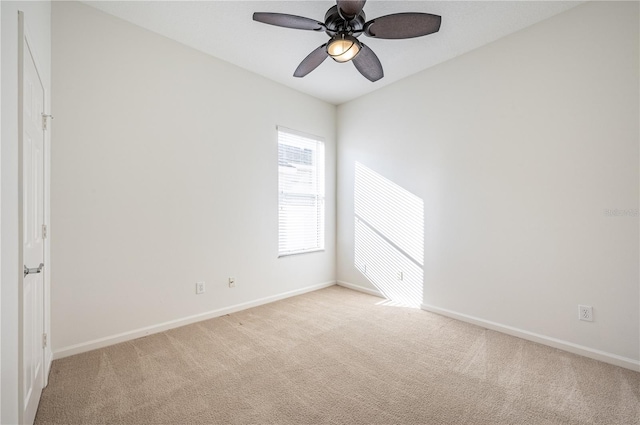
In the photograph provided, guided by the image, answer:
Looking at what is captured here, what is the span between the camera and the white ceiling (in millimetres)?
2377

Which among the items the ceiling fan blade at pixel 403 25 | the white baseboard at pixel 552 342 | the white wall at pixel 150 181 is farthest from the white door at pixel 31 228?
the white baseboard at pixel 552 342

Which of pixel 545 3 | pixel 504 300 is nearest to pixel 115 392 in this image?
pixel 504 300

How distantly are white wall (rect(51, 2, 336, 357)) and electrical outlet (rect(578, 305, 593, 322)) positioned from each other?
121 inches

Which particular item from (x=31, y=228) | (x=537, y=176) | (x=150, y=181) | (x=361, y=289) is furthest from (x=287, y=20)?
(x=361, y=289)

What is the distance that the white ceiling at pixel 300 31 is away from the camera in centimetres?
238

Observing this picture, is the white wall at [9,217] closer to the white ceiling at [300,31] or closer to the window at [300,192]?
the white ceiling at [300,31]

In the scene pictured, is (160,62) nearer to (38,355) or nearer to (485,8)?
(38,355)

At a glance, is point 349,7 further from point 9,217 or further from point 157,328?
point 157,328

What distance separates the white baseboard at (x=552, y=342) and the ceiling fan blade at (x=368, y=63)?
2.63 metres

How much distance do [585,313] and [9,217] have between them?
12.3ft

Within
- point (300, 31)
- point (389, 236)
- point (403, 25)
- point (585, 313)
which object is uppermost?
point (300, 31)

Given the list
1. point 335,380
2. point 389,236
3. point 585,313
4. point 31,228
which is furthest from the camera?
point 389,236

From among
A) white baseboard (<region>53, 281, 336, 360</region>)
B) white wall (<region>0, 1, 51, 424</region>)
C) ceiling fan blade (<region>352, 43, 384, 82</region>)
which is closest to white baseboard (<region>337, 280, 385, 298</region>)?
white baseboard (<region>53, 281, 336, 360</region>)

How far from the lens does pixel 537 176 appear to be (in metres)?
2.59
